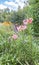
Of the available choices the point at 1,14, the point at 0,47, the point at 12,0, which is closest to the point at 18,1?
the point at 12,0

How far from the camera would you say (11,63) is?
3.41 m

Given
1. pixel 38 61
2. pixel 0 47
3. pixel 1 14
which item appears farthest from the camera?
pixel 1 14

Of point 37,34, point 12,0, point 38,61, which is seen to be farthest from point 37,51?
point 12,0

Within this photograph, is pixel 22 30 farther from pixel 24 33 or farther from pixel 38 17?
pixel 38 17

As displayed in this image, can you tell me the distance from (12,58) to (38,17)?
445 cm

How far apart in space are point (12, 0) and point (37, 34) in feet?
13.3

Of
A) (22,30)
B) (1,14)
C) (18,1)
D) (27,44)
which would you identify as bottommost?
(1,14)

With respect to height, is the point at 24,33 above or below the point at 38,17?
above

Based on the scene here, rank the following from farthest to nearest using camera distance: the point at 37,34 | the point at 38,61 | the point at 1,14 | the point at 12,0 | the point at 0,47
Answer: the point at 1,14 < the point at 12,0 < the point at 37,34 < the point at 0,47 < the point at 38,61

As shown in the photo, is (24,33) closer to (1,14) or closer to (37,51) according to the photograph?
(37,51)

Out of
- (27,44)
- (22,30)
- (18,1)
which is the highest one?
(22,30)

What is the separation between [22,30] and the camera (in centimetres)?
350

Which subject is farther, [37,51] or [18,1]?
[18,1]

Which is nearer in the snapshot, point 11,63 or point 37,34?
point 11,63
